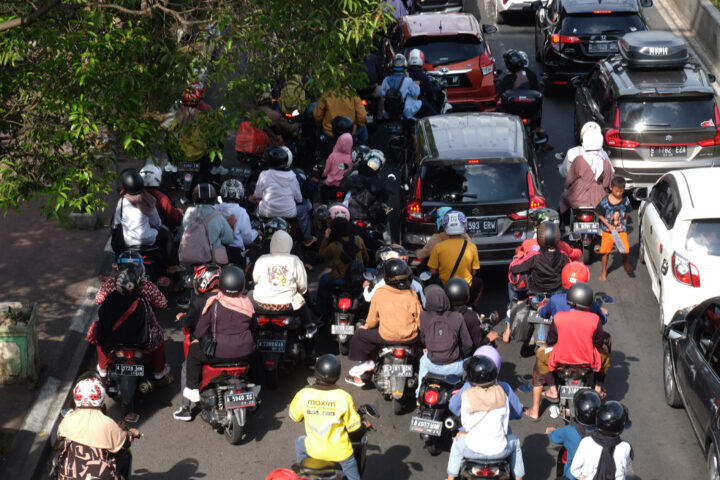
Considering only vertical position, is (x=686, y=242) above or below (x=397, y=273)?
below

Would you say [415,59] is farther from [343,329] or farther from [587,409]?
[587,409]

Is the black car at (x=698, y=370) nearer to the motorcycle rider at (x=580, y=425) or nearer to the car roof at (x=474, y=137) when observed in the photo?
the motorcycle rider at (x=580, y=425)

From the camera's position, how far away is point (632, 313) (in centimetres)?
1326

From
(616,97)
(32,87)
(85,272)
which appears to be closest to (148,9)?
(32,87)

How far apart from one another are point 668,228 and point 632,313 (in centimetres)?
119

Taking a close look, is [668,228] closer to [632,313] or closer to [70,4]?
[632,313]

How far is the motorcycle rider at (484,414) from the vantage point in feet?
27.9

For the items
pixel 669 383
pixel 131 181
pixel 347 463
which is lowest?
pixel 669 383

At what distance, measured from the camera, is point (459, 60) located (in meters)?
19.2

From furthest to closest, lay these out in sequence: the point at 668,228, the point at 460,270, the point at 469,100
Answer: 1. the point at 469,100
2. the point at 668,228
3. the point at 460,270

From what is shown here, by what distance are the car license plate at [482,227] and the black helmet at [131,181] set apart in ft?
13.3

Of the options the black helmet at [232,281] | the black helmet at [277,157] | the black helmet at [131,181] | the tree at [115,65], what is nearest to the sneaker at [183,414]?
the black helmet at [232,281]

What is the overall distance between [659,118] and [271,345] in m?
7.42

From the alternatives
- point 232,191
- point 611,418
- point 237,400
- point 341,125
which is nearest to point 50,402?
point 237,400
